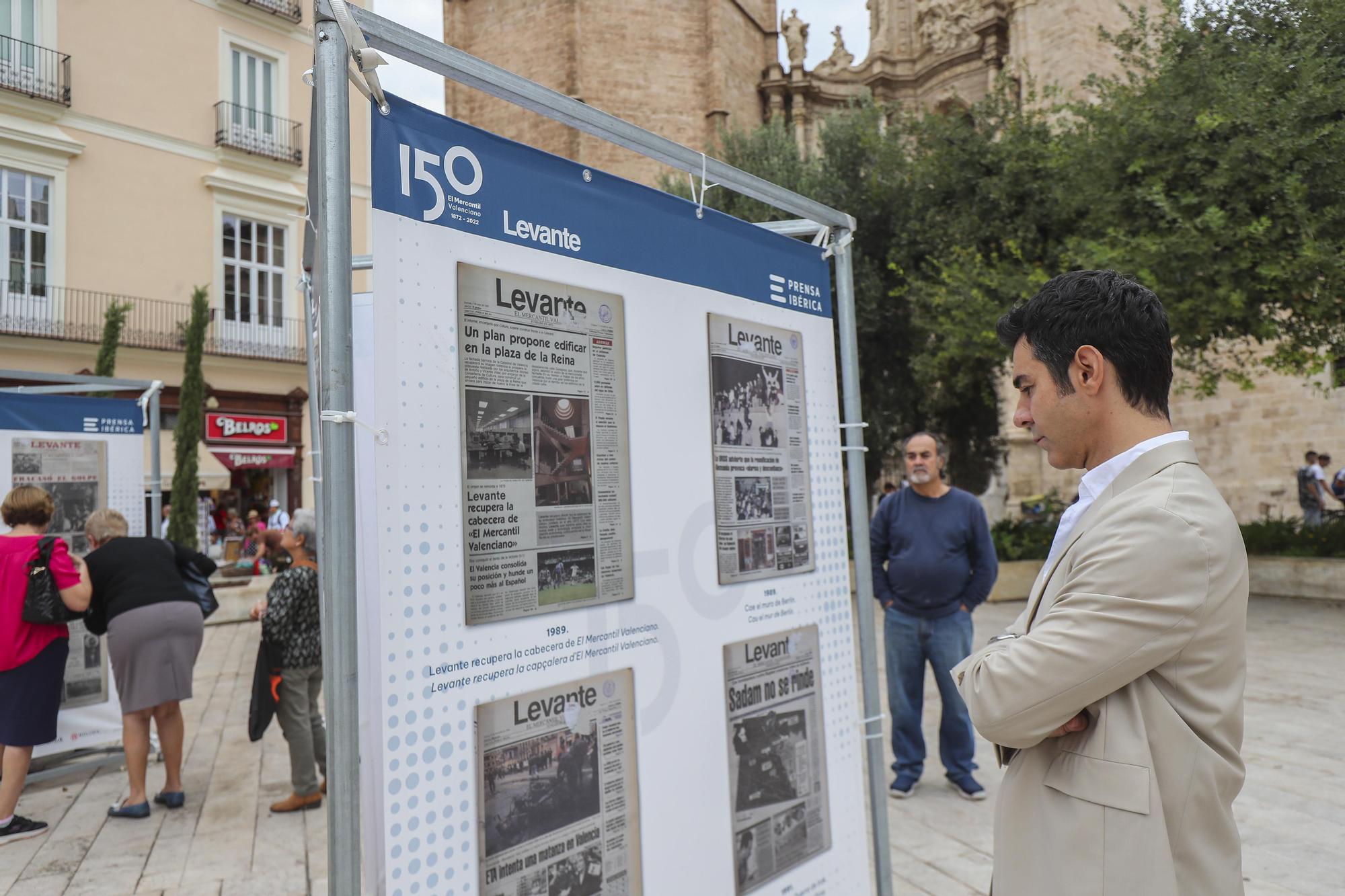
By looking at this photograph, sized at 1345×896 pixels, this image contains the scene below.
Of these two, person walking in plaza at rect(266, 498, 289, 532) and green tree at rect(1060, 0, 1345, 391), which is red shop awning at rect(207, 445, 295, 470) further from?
green tree at rect(1060, 0, 1345, 391)

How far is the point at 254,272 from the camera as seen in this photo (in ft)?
65.1

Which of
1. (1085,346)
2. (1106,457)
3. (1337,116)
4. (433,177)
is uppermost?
(1337,116)

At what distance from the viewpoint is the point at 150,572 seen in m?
4.84

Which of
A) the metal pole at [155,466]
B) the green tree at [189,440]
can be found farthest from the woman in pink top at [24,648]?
the green tree at [189,440]

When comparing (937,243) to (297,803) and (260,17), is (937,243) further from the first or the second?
(260,17)

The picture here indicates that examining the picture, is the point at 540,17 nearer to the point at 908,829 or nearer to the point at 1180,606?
the point at 908,829

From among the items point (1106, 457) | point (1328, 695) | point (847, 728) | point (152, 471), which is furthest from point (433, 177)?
point (1328, 695)

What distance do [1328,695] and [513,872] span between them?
7.07m

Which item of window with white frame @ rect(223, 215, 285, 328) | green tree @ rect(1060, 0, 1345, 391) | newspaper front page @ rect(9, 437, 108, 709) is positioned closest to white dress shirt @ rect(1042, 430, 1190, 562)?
newspaper front page @ rect(9, 437, 108, 709)

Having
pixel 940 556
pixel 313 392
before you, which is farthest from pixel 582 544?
pixel 940 556

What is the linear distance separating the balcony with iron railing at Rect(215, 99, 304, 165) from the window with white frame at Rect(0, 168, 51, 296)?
3683 mm

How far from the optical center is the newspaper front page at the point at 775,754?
92.3 inches

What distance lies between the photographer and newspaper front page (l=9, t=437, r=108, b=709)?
5.81 m

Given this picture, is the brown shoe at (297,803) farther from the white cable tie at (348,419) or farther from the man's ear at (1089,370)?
the man's ear at (1089,370)
